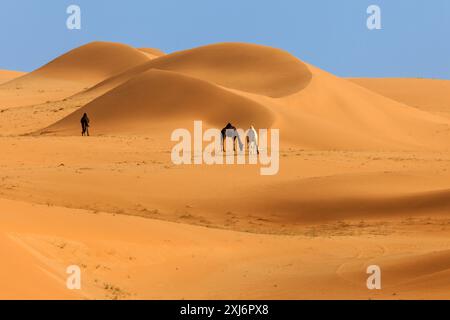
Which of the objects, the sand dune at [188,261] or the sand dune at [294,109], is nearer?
the sand dune at [188,261]

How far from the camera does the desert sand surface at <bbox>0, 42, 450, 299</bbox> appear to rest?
37.3 feet

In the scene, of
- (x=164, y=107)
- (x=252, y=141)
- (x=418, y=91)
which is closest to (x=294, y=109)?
(x=164, y=107)

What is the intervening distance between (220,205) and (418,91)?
213 feet

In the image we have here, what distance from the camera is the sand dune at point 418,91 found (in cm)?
7281

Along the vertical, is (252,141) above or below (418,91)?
below

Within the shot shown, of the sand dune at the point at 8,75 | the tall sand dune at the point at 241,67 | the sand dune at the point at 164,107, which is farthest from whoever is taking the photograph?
the sand dune at the point at 8,75

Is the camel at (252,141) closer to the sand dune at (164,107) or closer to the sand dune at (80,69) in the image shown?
the sand dune at (164,107)

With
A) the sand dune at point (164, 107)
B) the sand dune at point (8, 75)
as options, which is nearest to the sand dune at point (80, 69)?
the sand dune at point (8, 75)

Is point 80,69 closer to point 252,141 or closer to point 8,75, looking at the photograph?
point 8,75

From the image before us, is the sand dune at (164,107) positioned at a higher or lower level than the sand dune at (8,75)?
lower

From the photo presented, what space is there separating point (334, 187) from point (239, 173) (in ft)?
13.2

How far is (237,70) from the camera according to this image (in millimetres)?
57688

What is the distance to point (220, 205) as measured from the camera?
2089cm

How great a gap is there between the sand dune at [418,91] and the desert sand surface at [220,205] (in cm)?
2457
